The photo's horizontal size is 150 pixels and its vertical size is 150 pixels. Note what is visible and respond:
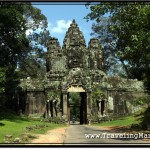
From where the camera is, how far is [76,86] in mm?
36719

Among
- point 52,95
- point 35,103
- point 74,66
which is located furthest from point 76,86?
point 35,103

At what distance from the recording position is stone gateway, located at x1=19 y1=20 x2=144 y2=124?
36719 millimetres

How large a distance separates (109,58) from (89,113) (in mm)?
17998

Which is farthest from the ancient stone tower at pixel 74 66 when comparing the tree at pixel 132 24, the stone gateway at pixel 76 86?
the tree at pixel 132 24

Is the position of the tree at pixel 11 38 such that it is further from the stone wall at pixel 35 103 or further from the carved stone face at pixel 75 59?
the carved stone face at pixel 75 59

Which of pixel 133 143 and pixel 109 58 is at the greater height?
pixel 109 58

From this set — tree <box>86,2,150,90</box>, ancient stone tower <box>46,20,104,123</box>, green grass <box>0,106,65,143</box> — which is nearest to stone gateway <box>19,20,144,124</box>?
ancient stone tower <box>46,20,104,123</box>

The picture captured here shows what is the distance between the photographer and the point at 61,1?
15.0 metres

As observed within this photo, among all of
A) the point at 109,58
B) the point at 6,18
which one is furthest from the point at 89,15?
the point at 109,58

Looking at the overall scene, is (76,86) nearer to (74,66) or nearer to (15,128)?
(74,66)

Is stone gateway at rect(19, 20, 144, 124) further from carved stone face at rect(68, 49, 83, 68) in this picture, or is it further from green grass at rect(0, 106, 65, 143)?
green grass at rect(0, 106, 65, 143)

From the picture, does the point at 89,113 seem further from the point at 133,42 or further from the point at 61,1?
the point at 61,1

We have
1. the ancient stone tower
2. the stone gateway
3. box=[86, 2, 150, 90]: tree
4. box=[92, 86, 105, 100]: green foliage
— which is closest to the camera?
box=[86, 2, 150, 90]: tree

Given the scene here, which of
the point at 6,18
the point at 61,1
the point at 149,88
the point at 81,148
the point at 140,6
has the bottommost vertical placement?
the point at 81,148
